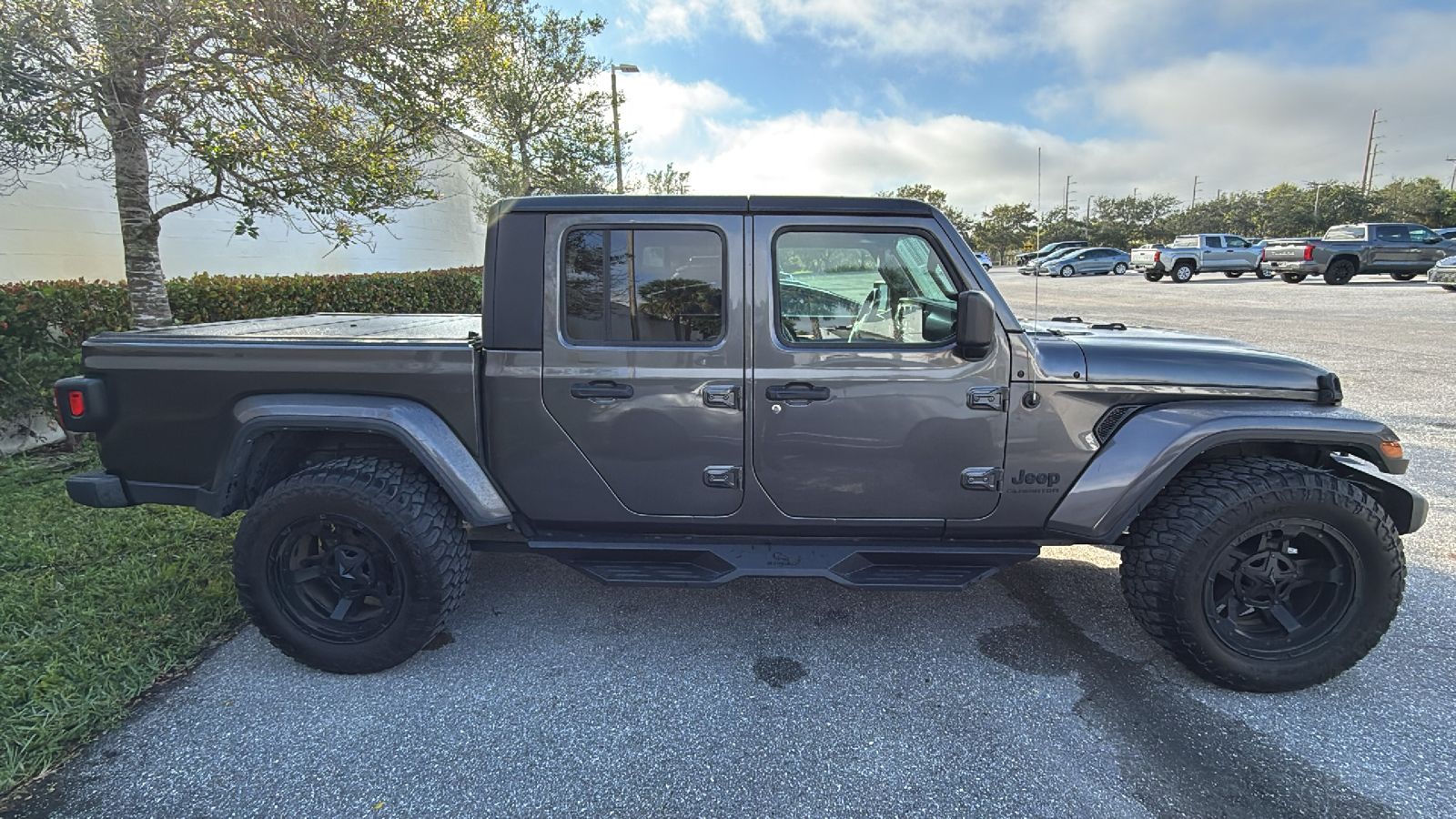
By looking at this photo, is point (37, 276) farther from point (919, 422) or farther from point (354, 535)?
point (919, 422)

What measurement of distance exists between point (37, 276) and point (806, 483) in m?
7.49

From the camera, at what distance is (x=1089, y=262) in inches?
1259

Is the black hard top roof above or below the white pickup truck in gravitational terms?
below

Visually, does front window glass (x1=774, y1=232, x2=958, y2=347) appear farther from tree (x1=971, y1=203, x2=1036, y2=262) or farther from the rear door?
tree (x1=971, y1=203, x2=1036, y2=262)

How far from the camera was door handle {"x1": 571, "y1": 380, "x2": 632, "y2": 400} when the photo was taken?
2584mm

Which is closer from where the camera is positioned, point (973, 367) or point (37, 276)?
point (973, 367)

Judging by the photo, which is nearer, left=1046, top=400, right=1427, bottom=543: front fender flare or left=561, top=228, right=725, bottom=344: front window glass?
left=1046, top=400, right=1427, bottom=543: front fender flare

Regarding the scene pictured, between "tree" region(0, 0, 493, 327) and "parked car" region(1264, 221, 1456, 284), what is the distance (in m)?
24.7

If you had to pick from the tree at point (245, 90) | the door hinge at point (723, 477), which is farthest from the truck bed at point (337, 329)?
the tree at point (245, 90)

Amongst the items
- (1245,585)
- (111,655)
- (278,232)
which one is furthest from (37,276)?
(1245,585)

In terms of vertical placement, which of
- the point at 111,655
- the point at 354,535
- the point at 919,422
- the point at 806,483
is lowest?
the point at 111,655

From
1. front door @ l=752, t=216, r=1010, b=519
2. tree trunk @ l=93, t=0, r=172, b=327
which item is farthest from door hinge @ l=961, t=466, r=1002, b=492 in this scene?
tree trunk @ l=93, t=0, r=172, b=327

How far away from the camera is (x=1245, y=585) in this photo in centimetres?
258

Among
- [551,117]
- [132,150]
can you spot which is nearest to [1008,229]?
[551,117]
